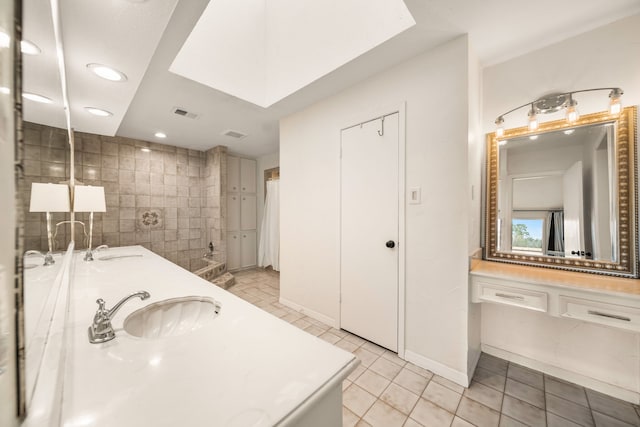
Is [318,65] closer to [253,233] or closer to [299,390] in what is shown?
[299,390]

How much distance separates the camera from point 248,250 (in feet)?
Answer: 16.1

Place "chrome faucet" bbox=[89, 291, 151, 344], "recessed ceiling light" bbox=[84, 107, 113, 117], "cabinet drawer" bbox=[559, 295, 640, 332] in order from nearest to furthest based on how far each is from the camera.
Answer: "chrome faucet" bbox=[89, 291, 151, 344] < "cabinet drawer" bbox=[559, 295, 640, 332] < "recessed ceiling light" bbox=[84, 107, 113, 117]

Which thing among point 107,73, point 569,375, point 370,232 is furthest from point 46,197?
point 569,375

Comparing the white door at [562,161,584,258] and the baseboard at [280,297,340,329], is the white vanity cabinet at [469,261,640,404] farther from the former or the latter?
the baseboard at [280,297,340,329]

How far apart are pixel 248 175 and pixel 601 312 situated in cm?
506

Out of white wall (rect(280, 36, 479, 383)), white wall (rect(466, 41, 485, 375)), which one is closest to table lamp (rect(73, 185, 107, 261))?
white wall (rect(280, 36, 479, 383))

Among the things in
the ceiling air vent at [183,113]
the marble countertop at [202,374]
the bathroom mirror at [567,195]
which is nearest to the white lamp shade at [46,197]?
the marble countertop at [202,374]

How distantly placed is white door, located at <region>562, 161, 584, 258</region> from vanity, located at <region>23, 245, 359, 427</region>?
81.0 inches

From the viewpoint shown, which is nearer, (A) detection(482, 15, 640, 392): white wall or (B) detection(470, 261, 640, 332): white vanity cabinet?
(B) detection(470, 261, 640, 332): white vanity cabinet

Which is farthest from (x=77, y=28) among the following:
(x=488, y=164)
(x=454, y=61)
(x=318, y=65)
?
(x=488, y=164)

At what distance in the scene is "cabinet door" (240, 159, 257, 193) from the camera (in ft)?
15.8

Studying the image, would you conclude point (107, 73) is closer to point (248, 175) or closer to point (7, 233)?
point (7, 233)

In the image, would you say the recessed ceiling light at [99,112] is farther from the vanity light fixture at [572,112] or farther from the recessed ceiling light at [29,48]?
the vanity light fixture at [572,112]

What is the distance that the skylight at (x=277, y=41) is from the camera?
1.74m
